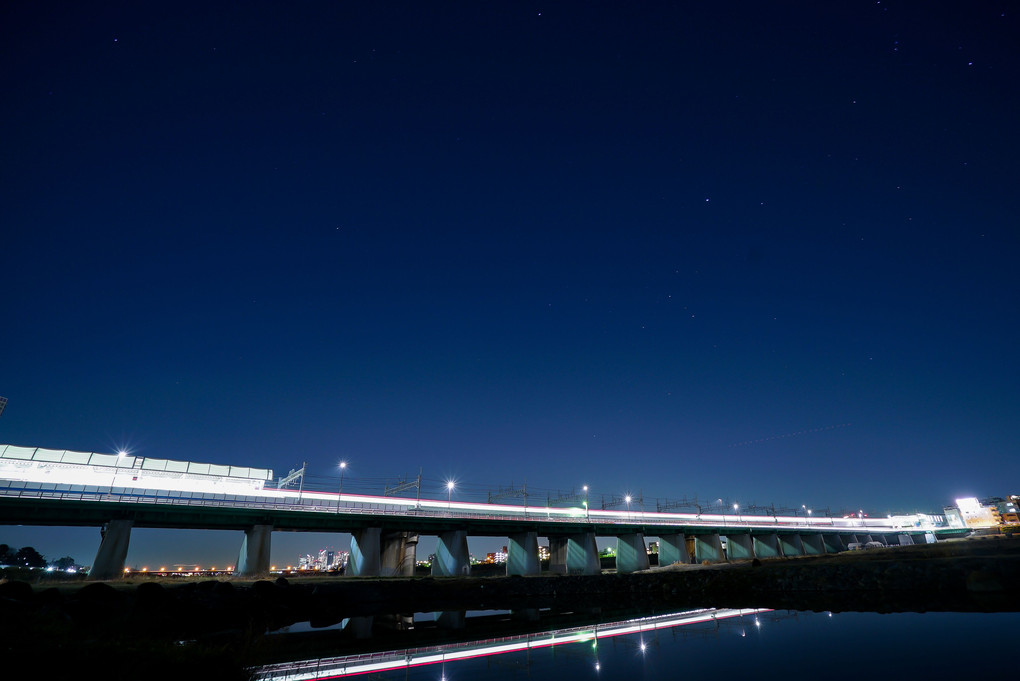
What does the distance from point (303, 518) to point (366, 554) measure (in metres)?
9.51

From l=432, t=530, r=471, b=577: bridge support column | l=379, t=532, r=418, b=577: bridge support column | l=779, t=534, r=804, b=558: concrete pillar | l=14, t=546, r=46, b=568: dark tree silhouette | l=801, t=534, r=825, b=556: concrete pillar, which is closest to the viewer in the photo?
l=432, t=530, r=471, b=577: bridge support column

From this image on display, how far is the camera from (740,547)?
116 metres

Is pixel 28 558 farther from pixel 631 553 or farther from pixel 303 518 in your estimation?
pixel 631 553

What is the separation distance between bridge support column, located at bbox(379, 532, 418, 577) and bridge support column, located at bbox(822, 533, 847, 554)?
4958 inches

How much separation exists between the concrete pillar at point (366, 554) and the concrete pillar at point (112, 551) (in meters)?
24.9

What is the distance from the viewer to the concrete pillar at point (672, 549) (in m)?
101

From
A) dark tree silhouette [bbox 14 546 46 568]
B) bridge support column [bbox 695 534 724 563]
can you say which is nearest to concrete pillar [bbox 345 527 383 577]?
bridge support column [bbox 695 534 724 563]

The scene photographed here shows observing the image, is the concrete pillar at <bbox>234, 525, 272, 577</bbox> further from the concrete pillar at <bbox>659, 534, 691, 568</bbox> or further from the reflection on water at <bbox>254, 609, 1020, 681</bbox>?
the concrete pillar at <bbox>659, 534, 691, 568</bbox>

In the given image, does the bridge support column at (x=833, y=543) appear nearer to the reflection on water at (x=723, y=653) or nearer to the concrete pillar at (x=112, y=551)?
the reflection on water at (x=723, y=653)

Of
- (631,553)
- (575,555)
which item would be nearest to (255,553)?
(575,555)

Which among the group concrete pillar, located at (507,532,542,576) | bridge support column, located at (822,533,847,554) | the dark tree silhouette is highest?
the dark tree silhouette

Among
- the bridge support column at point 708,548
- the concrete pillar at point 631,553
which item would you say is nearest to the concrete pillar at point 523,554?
the concrete pillar at point 631,553

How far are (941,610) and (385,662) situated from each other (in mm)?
27427

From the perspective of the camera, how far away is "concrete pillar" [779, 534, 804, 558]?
13162 cm
